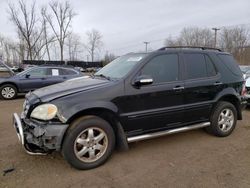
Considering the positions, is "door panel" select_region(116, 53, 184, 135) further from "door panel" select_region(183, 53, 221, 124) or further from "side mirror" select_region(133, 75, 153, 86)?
"door panel" select_region(183, 53, 221, 124)

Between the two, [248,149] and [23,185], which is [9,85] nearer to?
[23,185]

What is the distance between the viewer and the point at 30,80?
9992 millimetres

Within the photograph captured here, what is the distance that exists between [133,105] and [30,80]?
7697 millimetres

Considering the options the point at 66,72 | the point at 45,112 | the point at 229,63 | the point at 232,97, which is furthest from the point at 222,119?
the point at 66,72

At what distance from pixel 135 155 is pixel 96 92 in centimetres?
131

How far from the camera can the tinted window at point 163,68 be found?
12.7 feet

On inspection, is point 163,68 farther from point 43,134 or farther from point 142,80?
point 43,134

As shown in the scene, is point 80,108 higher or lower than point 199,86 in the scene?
lower

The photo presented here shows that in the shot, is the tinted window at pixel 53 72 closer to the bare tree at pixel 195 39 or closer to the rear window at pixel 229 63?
the rear window at pixel 229 63

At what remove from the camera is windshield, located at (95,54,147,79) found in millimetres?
3883

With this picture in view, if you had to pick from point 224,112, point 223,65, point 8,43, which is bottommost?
point 224,112

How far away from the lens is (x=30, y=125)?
327 centimetres

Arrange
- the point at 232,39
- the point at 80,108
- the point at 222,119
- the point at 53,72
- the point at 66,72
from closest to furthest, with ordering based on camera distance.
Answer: the point at 80,108
the point at 222,119
the point at 53,72
the point at 66,72
the point at 232,39

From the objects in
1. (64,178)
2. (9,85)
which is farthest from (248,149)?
(9,85)
